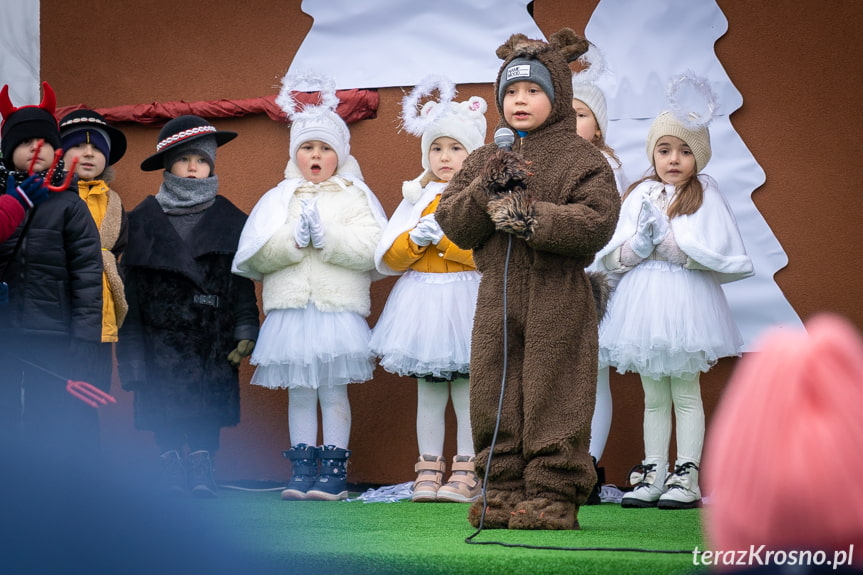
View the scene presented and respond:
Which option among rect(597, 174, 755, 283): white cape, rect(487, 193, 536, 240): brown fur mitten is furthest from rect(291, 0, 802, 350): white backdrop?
rect(487, 193, 536, 240): brown fur mitten

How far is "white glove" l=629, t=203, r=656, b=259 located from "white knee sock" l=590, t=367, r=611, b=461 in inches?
24.1

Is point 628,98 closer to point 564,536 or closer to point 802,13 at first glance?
point 802,13

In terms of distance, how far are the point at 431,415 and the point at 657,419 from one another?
3.49 feet

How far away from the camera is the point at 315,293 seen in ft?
17.5

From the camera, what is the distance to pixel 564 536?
332 cm

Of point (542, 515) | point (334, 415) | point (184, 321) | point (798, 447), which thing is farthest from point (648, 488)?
point (798, 447)

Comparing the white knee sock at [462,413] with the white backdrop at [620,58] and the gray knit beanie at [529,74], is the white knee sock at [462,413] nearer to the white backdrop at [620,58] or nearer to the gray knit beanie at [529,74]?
the white backdrop at [620,58]

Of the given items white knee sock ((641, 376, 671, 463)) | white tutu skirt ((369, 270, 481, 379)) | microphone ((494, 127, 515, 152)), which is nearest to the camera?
microphone ((494, 127, 515, 152))

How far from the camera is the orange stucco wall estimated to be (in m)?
5.55

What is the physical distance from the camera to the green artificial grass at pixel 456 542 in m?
2.80

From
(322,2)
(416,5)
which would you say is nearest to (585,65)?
(416,5)

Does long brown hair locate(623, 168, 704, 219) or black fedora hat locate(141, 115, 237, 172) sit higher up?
black fedora hat locate(141, 115, 237, 172)

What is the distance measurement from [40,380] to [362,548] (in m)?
1.97

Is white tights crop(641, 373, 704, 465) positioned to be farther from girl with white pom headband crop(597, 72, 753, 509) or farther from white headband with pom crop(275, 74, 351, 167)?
white headband with pom crop(275, 74, 351, 167)
